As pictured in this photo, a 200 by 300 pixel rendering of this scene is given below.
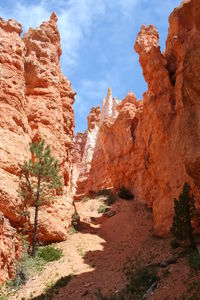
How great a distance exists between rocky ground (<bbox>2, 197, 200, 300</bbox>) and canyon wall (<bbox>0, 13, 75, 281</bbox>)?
167 cm

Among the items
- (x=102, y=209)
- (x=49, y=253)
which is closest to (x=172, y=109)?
(x=49, y=253)

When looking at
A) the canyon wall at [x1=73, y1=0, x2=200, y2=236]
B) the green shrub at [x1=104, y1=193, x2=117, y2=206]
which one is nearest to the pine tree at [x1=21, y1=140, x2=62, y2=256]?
the canyon wall at [x1=73, y1=0, x2=200, y2=236]

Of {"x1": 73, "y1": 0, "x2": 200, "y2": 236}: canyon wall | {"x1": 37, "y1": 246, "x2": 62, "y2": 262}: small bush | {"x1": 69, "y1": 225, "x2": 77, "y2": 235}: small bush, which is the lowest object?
{"x1": 37, "y1": 246, "x2": 62, "y2": 262}: small bush

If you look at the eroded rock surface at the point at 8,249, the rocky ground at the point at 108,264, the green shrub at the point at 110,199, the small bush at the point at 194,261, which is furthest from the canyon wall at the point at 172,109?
the eroded rock surface at the point at 8,249

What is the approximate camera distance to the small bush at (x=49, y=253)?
1558cm

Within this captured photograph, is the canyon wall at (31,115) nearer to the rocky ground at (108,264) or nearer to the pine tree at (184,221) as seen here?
the rocky ground at (108,264)

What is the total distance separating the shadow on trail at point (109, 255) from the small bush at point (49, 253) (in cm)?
162

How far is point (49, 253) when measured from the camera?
15.9m

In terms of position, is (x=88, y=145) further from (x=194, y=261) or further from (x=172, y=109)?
(x=194, y=261)

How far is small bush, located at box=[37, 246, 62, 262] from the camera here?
1558 cm

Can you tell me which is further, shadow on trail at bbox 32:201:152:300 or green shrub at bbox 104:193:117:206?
green shrub at bbox 104:193:117:206

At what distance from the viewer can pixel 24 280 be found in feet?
44.3

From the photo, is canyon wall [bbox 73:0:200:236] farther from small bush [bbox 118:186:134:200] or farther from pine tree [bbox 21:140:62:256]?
pine tree [bbox 21:140:62:256]

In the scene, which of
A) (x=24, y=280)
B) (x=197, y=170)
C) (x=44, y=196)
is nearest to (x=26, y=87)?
(x=44, y=196)
